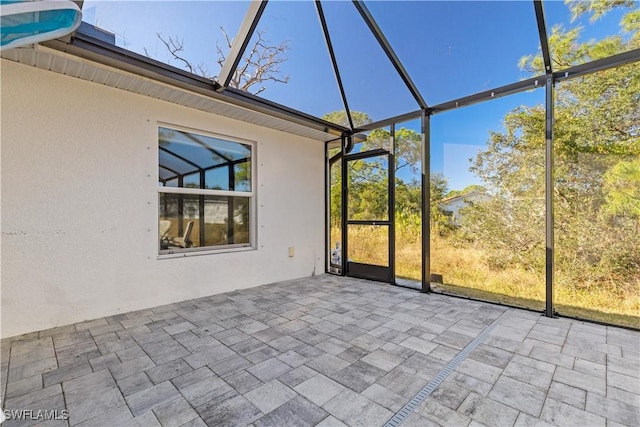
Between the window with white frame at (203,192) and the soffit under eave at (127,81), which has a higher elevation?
the soffit under eave at (127,81)

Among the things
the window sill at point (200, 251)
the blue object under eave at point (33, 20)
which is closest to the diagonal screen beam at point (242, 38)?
the blue object under eave at point (33, 20)

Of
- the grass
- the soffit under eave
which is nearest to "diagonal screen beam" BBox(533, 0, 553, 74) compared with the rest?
the grass

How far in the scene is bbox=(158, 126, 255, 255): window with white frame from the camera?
376cm

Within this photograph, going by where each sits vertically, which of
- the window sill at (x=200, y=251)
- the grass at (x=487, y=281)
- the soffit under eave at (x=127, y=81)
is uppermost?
the soffit under eave at (x=127, y=81)

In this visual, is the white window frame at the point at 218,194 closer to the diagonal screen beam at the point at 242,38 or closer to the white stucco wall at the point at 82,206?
the white stucco wall at the point at 82,206

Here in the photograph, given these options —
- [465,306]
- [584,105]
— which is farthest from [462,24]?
[465,306]

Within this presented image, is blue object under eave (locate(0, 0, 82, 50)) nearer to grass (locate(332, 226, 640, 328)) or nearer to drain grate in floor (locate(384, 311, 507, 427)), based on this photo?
drain grate in floor (locate(384, 311, 507, 427))

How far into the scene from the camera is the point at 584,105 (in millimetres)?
3301

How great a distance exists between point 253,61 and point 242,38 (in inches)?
126

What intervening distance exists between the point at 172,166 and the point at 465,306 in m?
4.20

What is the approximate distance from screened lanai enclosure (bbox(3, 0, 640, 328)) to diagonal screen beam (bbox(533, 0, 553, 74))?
1cm

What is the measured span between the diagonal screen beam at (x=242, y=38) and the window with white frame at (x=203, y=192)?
1020 mm

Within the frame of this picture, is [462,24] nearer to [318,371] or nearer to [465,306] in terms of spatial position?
[465,306]

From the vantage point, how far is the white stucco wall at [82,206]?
8.96 feet
